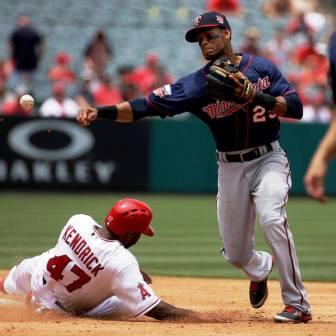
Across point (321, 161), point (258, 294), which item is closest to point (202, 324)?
point (258, 294)

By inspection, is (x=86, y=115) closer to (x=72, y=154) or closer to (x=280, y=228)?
(x=280, y=228)

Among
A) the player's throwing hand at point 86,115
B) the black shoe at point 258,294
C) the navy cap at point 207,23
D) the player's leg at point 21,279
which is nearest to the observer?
the player's throwing hand at point 86,115


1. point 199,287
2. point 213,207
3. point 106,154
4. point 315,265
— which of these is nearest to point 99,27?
point 106,154

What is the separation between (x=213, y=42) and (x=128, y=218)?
135 cm

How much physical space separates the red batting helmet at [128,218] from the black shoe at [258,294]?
1279 mm

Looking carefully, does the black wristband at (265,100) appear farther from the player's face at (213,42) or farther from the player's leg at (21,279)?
the player's leg at (21,279)

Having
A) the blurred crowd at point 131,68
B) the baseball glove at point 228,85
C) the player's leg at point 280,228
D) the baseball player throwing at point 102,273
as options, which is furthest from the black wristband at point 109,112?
the blurred crowd at point 131,68

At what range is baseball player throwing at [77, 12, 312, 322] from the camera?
21.8 ft

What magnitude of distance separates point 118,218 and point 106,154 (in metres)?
12.3

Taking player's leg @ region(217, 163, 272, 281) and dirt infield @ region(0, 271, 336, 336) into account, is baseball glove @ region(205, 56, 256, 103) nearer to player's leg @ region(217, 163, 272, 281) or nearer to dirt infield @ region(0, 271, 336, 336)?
player's leg @ region(217, 163, 272, 281)

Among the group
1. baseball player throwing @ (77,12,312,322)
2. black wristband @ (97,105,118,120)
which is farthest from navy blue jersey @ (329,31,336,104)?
black wristband @ (97,105,118,120)

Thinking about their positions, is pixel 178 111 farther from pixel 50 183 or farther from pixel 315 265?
pixel 50 183

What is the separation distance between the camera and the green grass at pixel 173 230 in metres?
10.5

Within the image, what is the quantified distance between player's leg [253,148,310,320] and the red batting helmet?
0.77m
